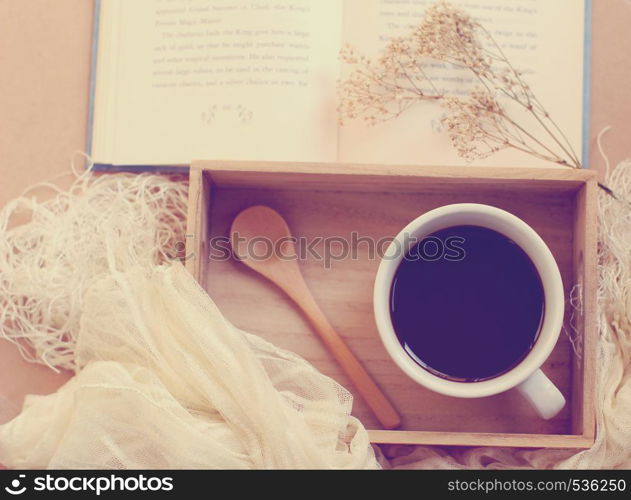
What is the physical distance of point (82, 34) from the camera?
2.07 feet

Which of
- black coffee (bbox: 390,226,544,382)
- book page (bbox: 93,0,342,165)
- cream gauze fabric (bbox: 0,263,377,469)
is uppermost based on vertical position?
book page (bbox: 93,0,342,165)

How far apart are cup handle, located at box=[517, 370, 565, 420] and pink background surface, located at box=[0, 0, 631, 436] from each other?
26 centimetres

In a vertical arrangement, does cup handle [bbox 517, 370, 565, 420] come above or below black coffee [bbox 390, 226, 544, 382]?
below

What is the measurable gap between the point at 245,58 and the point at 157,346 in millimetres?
289

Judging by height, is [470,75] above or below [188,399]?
above

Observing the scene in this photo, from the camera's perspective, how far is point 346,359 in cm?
53

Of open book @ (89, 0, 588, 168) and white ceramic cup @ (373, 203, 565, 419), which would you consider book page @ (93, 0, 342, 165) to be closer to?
open book @ (89, 0, 588, 168)

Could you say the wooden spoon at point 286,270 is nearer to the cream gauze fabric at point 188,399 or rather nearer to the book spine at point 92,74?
the cream gauze fabric at point 188,399

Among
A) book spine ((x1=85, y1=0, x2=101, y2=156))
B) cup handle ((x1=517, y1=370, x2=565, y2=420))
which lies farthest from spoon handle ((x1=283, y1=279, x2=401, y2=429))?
book spine ((x1=85, y1=0, x2=101, y2=156))

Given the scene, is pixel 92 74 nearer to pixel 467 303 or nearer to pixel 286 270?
pixel 286 270

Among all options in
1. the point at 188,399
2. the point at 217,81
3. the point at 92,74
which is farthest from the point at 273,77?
the point at 188,399

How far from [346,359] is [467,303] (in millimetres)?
113

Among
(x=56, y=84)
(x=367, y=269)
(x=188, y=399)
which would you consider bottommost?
(x=188, y=399)

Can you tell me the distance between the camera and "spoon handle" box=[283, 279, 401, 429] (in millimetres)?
525
